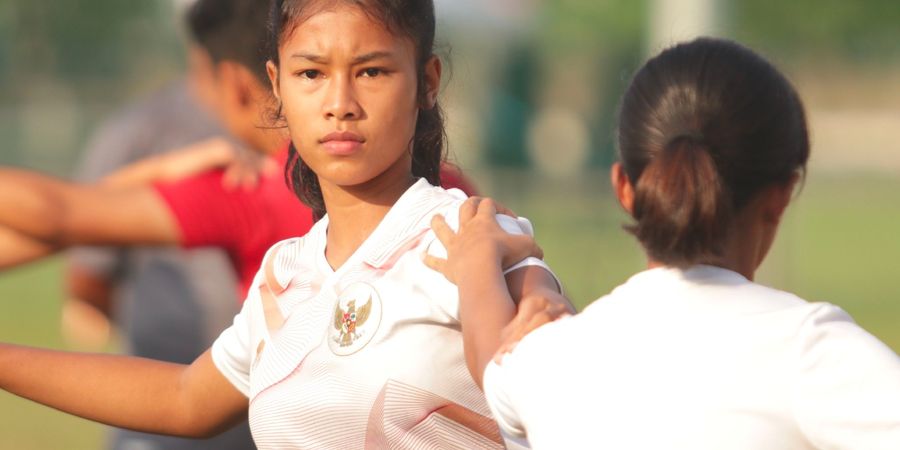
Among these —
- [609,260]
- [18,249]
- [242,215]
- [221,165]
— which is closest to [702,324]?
[18,249]

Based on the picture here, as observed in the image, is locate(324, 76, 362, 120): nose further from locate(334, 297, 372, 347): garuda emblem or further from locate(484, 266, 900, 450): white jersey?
locate(484, 266, 900, 450): white jersey

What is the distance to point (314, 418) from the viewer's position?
2.97 m

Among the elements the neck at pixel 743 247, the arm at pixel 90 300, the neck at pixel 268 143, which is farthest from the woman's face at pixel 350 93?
the arm at pixel 90 300

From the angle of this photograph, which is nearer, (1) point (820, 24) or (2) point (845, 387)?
(2) point (845, 387)

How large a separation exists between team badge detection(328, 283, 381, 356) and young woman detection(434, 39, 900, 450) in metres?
0.23

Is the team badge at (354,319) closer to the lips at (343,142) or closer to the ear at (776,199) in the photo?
the lips at (343,142)

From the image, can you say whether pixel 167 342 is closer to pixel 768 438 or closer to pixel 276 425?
pixel 276 425

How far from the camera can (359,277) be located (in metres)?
3.02

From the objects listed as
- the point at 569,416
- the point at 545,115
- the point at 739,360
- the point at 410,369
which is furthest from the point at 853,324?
the point at 545,115

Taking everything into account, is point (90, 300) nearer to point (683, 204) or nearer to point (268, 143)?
point (268, 143)

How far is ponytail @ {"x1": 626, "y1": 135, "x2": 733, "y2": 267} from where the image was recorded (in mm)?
2502

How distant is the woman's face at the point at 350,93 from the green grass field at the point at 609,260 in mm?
6906

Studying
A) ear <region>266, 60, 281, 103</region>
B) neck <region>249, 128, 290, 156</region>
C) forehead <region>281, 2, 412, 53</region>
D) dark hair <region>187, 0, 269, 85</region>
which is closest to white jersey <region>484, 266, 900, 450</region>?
forehead <region>281, 2, 412, 53</region>

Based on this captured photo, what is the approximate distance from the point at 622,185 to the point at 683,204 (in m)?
0.26
